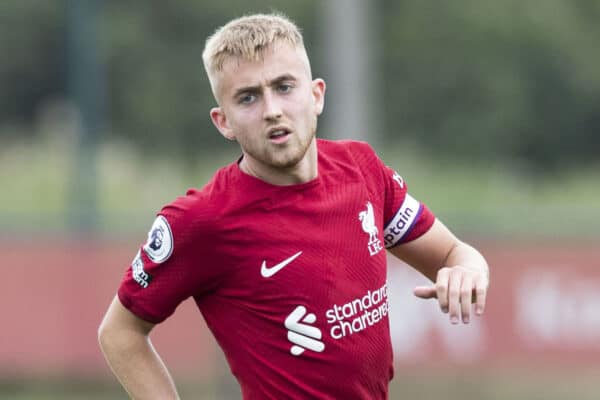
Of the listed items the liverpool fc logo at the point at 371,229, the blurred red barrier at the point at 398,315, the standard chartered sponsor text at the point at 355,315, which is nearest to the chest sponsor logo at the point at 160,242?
the standard chartered sponsor text at the point at 355,315

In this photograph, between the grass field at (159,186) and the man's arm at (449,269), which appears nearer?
the man's arm at (449,269)

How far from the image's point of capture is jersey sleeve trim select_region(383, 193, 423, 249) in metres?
4.90

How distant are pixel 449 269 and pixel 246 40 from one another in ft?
3.29

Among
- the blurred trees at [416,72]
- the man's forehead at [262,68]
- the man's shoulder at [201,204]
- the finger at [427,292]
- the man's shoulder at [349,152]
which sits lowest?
the finger at [427,292]

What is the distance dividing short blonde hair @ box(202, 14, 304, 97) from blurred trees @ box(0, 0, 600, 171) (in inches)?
611

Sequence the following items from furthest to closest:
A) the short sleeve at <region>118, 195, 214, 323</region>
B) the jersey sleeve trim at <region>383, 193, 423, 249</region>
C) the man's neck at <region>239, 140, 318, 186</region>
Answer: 1. the jersey sleeve trim at <region>383, 193, 423, 249</region>
2. the man's neck at <region>239, 140, 318, 186</region>
3. the short sleeve at <region>118, 195, 214, 323</region>

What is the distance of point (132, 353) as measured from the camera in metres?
4.57

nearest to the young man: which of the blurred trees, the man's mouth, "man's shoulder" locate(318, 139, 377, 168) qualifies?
the man's mouth

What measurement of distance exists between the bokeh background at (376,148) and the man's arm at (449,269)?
469 centimetres

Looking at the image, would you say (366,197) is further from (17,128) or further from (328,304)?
(17,128)

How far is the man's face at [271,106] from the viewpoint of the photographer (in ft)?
14.5

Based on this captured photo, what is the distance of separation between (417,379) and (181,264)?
884 centimetres

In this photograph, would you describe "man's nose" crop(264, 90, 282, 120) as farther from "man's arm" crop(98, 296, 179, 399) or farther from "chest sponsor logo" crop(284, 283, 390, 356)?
"man's arm" crop(98, 296, 179, 399)

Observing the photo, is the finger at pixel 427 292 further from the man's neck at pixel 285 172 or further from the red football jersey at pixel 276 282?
the man's neck at pixel 285 172
